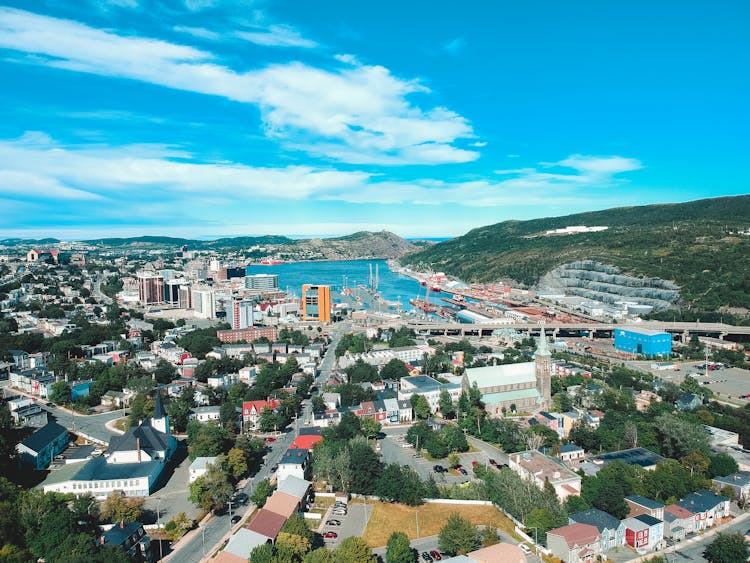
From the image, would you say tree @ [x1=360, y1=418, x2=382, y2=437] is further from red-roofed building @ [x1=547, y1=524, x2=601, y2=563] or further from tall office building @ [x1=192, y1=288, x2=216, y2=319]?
tall office building @ [x1=192, y1=288, x2=216, y2=319]

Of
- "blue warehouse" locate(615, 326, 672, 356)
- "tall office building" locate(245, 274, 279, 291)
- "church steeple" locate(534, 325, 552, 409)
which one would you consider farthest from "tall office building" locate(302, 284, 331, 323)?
"church steeple" locate(534, 325, 552, 409)

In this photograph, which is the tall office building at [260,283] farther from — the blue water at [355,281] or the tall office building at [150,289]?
the tall office building at [150,289]

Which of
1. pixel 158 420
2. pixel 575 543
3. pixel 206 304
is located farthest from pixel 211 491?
pixel 206 304

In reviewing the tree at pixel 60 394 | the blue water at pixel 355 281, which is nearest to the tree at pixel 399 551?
the tree at pixel 60 394

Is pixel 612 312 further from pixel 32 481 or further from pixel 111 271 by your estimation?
pixel 111 271

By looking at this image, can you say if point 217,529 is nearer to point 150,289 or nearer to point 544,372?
point 544,372

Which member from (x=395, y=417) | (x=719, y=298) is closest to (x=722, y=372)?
(x=719, y=298)
